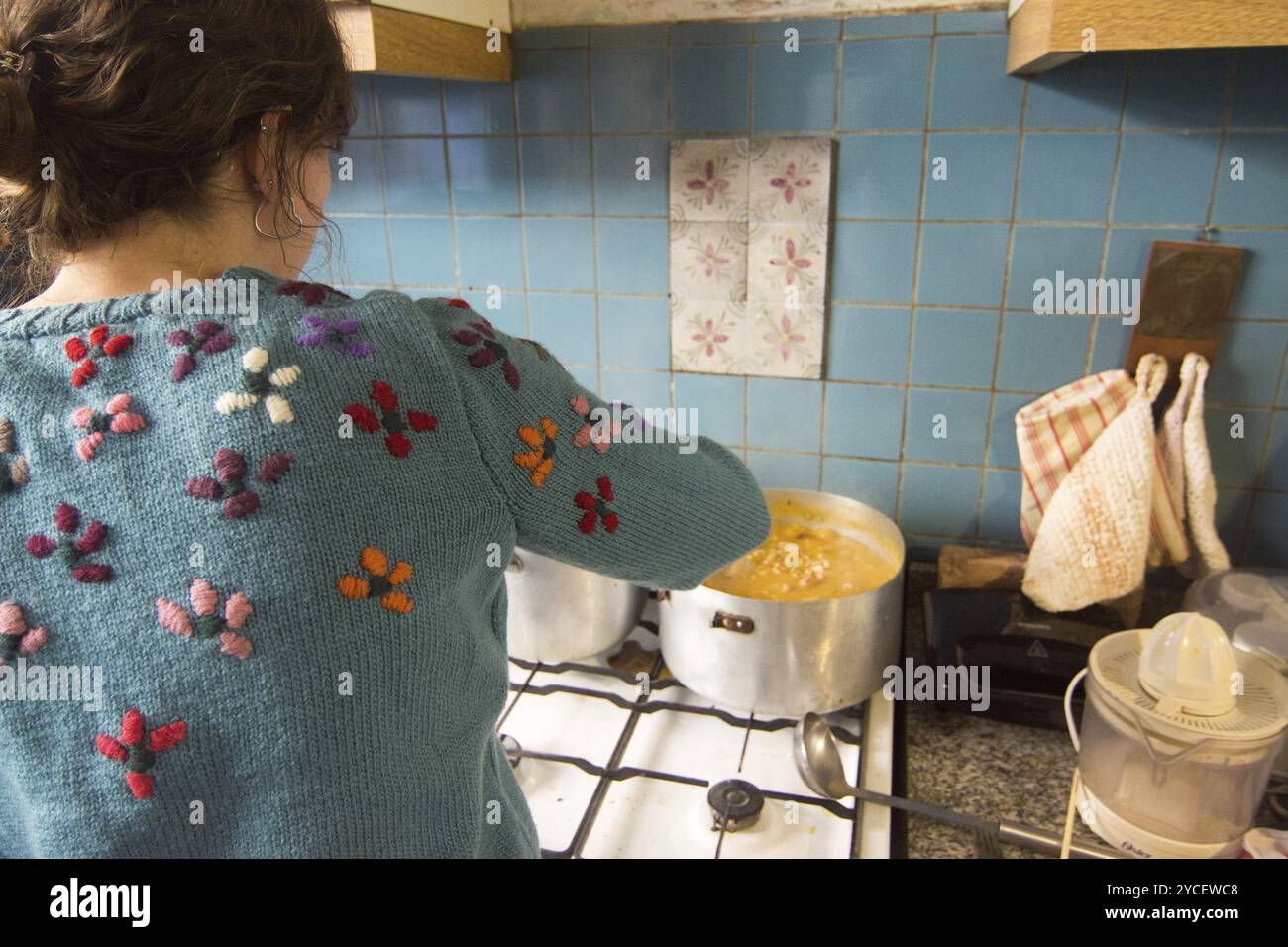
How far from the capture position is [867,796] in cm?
83

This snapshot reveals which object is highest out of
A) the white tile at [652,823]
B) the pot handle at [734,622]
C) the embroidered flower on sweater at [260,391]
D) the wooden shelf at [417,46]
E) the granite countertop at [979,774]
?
the wooden shelf at [417,46]

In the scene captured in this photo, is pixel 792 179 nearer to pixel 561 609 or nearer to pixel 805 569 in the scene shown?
pixel 805 569

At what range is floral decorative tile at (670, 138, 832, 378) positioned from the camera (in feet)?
3.63

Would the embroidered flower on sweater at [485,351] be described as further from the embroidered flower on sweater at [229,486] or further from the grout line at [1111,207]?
the grout line at [1111,207]

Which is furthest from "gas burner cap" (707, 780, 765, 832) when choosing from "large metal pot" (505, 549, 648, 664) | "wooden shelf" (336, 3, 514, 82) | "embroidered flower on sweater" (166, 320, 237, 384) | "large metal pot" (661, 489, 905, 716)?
"wooden shelf" (336, 3, 514, 82)

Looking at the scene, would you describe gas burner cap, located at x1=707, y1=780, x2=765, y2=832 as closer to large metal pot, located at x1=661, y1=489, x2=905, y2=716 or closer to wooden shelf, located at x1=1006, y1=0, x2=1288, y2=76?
large metal pot, located at x1=661, y1=489, x2=905, y2=716

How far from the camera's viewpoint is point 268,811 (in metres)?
0.46

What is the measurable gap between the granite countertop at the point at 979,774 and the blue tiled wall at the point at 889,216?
0.33 meters

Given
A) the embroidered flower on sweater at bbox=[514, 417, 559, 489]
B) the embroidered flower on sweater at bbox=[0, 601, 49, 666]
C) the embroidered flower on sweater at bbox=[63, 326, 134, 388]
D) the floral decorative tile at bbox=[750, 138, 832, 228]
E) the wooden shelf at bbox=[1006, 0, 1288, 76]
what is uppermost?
the wooden shelf at bbox=[1006, 0, 1288, 76]

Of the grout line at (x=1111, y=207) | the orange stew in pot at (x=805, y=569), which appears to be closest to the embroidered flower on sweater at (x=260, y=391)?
the orange stew in pot at (x=805, y=569)

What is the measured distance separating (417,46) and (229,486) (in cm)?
68

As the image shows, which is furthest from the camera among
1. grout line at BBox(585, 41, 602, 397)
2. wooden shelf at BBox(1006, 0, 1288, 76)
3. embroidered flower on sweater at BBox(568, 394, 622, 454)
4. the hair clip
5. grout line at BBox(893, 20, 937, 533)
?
grout line at BBox(585, 41, 602, 397)

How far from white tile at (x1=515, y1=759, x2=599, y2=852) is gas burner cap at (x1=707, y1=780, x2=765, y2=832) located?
0.41 ft

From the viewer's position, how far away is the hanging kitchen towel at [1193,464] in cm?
100
